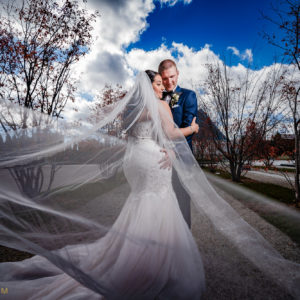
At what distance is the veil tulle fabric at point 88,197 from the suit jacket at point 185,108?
1.14ft

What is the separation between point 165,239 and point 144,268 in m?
0.32

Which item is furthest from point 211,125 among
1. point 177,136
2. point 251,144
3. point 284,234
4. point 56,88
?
point 177,136

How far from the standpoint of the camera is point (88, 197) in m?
2.01

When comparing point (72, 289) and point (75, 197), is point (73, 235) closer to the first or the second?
point (75, 197)

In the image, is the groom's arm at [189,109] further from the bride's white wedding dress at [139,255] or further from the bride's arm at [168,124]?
the bride's white wedding dress at [139,255]

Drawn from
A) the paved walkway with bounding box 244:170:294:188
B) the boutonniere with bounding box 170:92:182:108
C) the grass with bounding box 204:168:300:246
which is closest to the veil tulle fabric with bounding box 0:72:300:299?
the boutonniere with bounding box 170:92:182:108

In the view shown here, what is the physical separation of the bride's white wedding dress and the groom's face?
68cm

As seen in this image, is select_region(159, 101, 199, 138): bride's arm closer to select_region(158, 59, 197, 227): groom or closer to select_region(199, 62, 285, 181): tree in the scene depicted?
select_region(158, 59, 197, 227): groom

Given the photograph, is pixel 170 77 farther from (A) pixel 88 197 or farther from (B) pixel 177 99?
(A) pixel 88 197

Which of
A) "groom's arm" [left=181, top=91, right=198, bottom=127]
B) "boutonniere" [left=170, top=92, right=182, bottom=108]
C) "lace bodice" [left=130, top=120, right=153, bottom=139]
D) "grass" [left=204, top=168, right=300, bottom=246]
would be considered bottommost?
"grass" [left=204, top=168, right=300, bottom=246]

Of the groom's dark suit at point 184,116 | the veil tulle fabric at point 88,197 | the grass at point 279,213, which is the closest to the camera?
the veil tulle fabric at point 88,197

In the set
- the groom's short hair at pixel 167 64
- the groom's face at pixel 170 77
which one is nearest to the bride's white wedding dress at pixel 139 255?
the groom's face at pixel 170 77

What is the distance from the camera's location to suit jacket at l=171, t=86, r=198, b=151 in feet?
7.63

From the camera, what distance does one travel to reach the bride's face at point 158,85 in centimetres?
227
